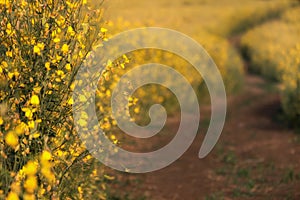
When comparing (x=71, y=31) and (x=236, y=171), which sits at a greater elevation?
(x=236, y=171)

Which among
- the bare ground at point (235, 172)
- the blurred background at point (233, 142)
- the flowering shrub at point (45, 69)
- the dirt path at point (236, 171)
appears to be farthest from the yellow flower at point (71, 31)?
the dirt path at point (236, 171)

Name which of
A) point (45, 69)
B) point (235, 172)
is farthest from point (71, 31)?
point (235, 172)

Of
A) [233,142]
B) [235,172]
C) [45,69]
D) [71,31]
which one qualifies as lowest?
[45,69]

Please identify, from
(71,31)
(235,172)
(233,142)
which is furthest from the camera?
(233,142)

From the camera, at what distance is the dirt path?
296 inches

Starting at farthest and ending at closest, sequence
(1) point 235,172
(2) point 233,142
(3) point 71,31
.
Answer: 1. (2) point 233,142
2. (1) point 235,172
3. (3) point 71,31

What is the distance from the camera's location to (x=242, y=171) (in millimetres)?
8562

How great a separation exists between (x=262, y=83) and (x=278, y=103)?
7030mm

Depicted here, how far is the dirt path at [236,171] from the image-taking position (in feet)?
24.7

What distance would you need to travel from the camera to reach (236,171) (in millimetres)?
8711

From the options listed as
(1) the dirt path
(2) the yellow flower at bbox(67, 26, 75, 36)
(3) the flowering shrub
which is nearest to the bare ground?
(1) the dirt path

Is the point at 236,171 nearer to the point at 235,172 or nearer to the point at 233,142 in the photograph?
the point at 235,172

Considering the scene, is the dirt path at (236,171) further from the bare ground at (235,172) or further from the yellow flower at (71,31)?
the yellow flower at (71,31)

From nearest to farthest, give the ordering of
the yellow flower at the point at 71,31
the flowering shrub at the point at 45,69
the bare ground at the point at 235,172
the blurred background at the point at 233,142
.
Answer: the flowering shrub at the point at 45,69 < the yellow flower at the point at 71,31 < the bare ground at the point at 235,172 < the blurred background at the point at 233,142
